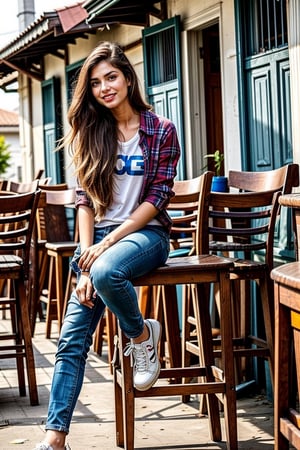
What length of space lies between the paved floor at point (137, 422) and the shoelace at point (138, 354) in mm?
670

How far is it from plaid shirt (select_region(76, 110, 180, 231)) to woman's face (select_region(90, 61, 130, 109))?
0.56 feet

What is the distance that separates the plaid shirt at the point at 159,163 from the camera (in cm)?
456

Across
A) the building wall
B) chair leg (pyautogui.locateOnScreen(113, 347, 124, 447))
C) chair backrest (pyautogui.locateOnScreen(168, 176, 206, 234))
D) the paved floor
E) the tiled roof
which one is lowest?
the paved floor

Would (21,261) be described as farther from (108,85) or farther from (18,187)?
(18,187)

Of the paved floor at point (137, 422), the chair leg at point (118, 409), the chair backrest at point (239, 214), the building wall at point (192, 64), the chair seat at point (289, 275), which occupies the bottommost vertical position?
the paved floor at point (137, 422)

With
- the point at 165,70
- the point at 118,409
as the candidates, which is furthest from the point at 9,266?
the point at 165,70

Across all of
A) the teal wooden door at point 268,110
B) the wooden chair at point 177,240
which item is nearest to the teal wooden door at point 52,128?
the wooden chair at point 177,240

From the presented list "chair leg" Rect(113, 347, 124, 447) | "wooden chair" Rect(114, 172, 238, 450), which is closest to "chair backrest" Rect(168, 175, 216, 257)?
"wooden chair" Rect(114, 172, 238, 450)

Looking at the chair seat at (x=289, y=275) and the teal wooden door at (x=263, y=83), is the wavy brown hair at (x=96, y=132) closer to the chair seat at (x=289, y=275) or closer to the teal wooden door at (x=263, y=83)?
the chair seat at (x=289, y=275)

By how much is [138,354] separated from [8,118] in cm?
4743

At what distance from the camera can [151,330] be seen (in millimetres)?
4492

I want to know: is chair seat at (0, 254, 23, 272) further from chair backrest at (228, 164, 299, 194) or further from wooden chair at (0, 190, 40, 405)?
chair backrest at (228, 164, 299, 194)

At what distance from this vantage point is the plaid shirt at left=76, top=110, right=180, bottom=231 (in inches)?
179

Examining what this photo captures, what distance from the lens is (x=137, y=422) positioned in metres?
5.53
